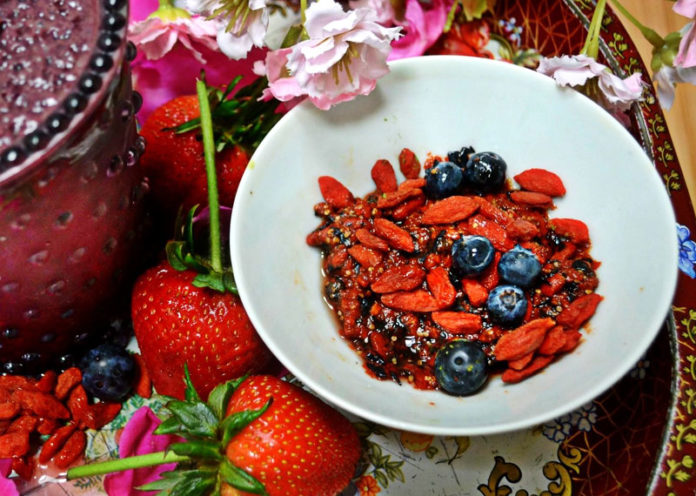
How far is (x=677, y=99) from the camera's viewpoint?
1.34 meters

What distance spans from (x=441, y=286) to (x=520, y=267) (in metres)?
0.10

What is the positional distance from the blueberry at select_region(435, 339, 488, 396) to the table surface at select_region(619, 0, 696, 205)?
2.11 ft

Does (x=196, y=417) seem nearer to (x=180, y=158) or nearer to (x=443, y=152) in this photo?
(x=180, y=158)

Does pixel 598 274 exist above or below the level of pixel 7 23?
below

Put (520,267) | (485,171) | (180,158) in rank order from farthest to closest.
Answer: (180,158) < (485,171) < (520,267)

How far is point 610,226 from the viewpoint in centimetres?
92

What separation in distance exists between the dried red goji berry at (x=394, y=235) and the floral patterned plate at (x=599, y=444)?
28 centimetres

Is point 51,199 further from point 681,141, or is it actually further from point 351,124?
point 681,141

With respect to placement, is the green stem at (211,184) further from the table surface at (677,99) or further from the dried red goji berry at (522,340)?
the table surface at (677,99)

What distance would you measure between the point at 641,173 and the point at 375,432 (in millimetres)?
514

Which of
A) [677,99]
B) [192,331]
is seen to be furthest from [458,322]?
[677,99]

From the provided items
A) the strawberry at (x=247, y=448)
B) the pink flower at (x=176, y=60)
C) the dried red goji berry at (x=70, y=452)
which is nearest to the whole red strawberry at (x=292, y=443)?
the strawberry at (x=247, y=448)

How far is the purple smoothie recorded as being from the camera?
0.69 m

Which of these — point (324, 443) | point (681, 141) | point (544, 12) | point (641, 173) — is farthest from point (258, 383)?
point (681, 141)
